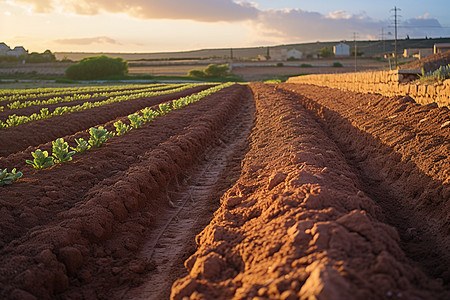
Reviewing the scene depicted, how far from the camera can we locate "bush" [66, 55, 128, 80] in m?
74.2

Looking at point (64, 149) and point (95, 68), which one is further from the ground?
point (95, 68)

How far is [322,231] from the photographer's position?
377cm

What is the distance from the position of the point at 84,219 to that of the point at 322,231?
3042 mm

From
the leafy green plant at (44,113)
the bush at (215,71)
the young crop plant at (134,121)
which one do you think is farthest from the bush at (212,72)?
the young crop plant at (134,121)

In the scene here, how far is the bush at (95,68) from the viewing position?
74188 mm

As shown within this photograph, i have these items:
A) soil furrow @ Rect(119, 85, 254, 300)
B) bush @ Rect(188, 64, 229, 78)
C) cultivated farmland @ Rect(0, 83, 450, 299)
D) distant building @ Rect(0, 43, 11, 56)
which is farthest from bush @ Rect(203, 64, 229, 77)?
distant building @ Rect(0, 43, 11, 56)

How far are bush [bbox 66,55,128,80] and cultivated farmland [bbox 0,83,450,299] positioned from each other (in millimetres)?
66343

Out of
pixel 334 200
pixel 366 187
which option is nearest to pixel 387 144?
pixel 366 187

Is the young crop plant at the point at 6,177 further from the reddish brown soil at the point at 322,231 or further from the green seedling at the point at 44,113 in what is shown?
the green seedling at the point at 44,113

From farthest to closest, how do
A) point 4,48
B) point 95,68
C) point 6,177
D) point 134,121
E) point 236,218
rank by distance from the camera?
1. point 4,48
2. point 95,68
3. point 134,121
4. point 6,177
5. point 236,218

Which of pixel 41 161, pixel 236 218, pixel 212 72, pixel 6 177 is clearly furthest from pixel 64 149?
pixel 212 72

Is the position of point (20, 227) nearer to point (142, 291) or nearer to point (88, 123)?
point (142, 291)

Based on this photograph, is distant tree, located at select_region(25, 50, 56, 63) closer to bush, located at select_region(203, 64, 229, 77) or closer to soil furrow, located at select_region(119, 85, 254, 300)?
bush, located at select_region(203, 64, 229, 77)

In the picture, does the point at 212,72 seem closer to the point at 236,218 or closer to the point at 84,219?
the point at 84,219
